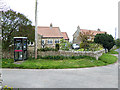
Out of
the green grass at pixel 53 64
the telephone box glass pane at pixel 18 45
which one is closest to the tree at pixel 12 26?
the telephone box glass pane at pixel 18 45

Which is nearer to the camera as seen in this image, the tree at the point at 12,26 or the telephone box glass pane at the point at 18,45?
the telephone box glass pane at the point at 18,45

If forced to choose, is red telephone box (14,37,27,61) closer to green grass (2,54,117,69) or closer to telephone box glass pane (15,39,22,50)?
telephone box glass pane (15,39,22,50)

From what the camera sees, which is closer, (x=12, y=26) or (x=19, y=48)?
(x=19, y=48)

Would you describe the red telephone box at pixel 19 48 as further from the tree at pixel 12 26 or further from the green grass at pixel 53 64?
the tree at pixel 12 26

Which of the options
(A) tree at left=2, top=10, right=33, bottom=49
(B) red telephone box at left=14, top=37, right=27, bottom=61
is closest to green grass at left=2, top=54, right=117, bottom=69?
(B) red telephone box at left=14, top=37, right=27, bottom=61

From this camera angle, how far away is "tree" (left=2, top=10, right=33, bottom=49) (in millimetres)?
14234

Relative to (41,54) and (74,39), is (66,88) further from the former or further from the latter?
(74,39)

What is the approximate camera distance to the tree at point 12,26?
14.2 metres

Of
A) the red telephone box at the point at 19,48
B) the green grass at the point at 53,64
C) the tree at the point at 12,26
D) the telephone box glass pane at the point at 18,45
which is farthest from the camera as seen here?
the tree at the point at 12,26

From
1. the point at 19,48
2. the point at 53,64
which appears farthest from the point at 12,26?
the point at 53,64

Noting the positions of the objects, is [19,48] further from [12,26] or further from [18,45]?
[12,26]

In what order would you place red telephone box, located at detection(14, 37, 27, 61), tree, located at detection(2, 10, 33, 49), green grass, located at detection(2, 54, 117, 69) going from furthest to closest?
tree, located at detection(2, 10, 33, 49) → red telephone box, located at detection(14, 37, 27, 61) → green grass, located at detection(2, 54, 117, 69)

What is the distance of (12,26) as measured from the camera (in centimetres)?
1449

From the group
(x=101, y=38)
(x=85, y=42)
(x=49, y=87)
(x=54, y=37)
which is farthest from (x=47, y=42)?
(x=49, y=87)
